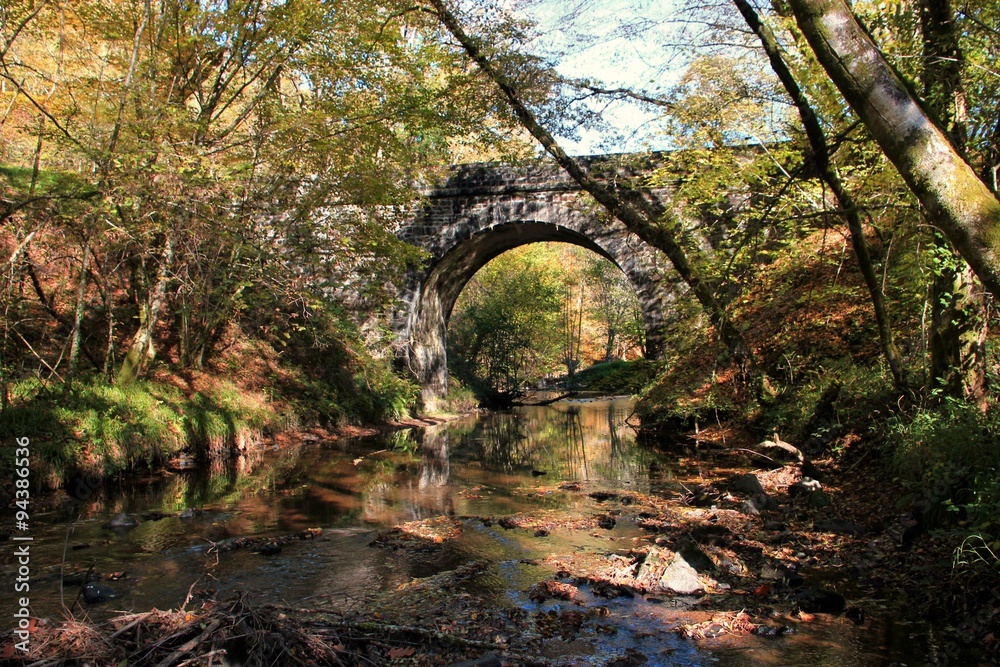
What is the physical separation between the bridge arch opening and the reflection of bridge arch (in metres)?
0.02

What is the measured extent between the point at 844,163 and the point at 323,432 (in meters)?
9.53

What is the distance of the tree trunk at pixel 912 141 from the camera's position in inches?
104

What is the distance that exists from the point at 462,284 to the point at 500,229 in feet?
11.2

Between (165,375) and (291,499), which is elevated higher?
(165,375)

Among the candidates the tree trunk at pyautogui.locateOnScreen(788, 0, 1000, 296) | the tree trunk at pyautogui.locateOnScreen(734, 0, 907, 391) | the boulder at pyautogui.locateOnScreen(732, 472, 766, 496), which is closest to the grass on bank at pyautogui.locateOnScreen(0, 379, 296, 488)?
the boulder at pyautogui.locateOnScreen(732, 472, 766, 496)

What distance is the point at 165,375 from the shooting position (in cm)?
1040

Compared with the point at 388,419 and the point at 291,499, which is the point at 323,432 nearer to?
the point at 388,419

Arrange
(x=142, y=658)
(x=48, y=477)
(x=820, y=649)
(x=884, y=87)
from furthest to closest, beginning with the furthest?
(x=48, y=477), (x=820, y=649), (x=884, y=87), (x=142, y=658)

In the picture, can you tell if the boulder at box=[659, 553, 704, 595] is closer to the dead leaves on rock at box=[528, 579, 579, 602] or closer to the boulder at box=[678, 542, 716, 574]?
the boulder at box=[678, 542, 716, 574]

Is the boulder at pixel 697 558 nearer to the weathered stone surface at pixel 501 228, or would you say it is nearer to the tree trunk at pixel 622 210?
the tree trunk at pixel 622 210

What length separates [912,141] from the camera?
108 inches

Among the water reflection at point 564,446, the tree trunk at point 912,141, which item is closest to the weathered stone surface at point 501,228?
the water reflection at point 564,446

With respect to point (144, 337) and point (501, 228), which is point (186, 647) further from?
point (501, 228)

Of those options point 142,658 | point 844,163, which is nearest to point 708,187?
point 844,163
